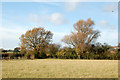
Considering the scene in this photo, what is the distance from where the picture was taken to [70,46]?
1101 inches

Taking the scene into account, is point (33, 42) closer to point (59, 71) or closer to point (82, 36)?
point (82, 36)

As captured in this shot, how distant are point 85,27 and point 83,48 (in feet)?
12.2

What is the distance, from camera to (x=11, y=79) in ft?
18.2

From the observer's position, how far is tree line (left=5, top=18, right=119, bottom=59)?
26234 mm

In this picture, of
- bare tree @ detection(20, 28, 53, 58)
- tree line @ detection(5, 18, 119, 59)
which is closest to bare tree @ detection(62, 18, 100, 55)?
tree line @ detection(5, 18, 119, 59)

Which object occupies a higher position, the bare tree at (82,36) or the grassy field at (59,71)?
the bare tree at (82,36)

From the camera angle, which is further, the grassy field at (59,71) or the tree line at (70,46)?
the tree line at (70,46)

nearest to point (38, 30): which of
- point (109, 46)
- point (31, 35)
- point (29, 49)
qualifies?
point (31, 35)

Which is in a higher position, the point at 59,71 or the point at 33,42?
the point at 33,42

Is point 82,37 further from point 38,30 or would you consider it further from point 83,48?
point 38,30

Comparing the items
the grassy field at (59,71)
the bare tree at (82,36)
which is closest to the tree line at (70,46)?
the bare tree at (82,36)

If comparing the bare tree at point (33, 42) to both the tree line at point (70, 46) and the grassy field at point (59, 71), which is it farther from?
the grassy field at point (59, 71)

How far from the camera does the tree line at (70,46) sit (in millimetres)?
26234

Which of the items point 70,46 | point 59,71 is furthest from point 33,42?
point 59,71
